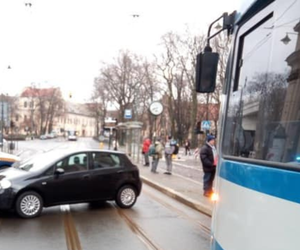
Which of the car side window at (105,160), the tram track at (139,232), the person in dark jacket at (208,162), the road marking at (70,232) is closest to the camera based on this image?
the road marking at (70,232)

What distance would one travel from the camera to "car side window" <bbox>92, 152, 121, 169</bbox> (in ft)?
35.7

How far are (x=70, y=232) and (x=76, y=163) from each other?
2.60 metres

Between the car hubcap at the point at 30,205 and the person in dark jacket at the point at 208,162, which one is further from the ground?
the person in dark jacket at the point at 208,162

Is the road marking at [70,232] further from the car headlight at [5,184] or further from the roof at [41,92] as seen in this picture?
the roof at [41,92]

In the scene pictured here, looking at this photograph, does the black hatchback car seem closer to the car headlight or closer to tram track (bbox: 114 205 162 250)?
the car headlight

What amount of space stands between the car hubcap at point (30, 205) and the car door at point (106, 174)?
148cm

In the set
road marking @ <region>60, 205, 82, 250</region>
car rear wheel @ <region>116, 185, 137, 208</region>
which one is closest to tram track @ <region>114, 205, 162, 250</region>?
car rear wheel @ <region>116, 185, 137, 208</region>

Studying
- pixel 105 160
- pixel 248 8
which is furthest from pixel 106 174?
pixel 248 8

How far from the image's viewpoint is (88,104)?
8112 cm

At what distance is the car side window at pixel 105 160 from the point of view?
35.7 ft

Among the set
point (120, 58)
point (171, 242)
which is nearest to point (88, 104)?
point (120, 58)

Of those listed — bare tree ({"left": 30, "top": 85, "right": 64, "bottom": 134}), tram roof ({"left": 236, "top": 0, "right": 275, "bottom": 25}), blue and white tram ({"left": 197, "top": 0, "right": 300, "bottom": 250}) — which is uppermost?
tram roof ({"left": 236, "top": 0, "right": 275, "bottom": 25})

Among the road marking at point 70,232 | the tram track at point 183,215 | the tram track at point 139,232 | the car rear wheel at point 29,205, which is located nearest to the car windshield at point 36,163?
the car rear wheel at point 29,205

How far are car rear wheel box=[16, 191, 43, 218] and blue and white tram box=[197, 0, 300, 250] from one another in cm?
686
